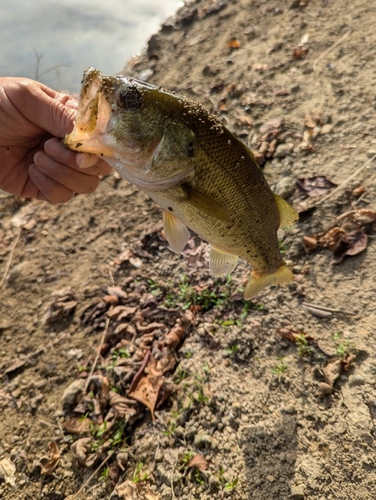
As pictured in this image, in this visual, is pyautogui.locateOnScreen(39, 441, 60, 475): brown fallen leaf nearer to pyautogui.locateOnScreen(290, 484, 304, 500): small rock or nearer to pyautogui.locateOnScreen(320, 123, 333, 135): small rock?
pyautogui.locateOnScreen(290, 484, 304, 500): small rock

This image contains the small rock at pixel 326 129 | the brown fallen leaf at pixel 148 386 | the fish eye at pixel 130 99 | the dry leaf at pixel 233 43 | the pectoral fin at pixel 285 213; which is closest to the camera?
the fish eye at pixel 130 99

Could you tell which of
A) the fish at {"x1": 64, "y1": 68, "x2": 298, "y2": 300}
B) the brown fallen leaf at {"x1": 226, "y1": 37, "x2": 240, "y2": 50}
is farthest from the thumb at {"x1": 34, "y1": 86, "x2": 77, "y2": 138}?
the brown fallen leaf at {"x1": 226, "y1": 37, "x2": 240, "y2": 50}

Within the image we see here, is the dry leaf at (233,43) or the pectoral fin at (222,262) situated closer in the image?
the pectoral fin at (222,262)

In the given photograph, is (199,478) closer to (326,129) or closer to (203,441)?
(203,441)

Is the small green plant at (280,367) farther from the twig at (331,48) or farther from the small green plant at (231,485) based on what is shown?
the twig at (331,48)

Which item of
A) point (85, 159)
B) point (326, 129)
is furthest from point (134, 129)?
point (326, 129)

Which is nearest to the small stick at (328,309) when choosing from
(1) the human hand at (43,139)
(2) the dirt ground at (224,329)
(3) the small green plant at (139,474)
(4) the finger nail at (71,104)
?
(2) the dirt ground at (224,329)

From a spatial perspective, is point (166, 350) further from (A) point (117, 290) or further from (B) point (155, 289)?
(A) point (117, 290)
